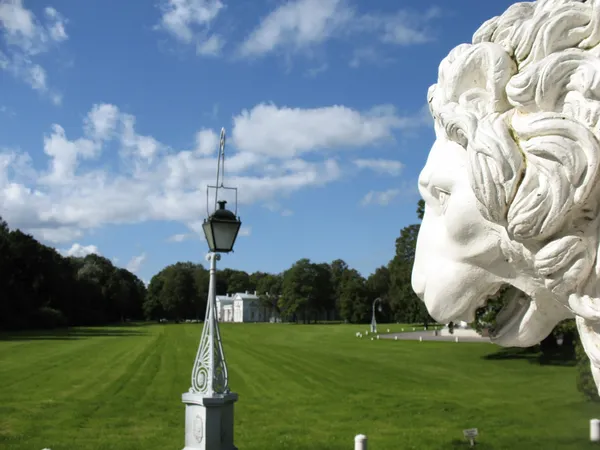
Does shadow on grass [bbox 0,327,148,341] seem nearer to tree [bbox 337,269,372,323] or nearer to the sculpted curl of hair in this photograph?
tree [bbox 337,269,372,323]

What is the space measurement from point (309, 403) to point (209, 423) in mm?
9820

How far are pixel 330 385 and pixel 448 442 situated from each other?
30.2 ft

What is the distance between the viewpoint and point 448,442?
36.8 ft

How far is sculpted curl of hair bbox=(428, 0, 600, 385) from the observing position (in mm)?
1288

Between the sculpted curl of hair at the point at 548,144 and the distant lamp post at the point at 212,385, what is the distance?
20.1 feet

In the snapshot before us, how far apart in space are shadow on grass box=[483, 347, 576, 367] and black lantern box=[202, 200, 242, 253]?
73.8 ft

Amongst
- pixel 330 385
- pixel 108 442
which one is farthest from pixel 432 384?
pixel 108 442

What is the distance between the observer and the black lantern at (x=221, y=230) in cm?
736

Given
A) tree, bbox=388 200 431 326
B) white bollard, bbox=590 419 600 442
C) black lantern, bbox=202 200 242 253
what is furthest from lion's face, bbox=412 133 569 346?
tree, bbox=388 200 431 326

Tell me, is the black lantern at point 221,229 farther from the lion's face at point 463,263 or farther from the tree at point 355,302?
the tree at point 355,302

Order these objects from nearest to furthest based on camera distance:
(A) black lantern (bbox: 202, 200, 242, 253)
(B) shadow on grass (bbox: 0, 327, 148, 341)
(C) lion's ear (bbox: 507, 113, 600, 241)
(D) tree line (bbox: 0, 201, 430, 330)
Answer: (C) lion's ear (bbox: 507, 113, 600, 241), (A) black lantern (bbox: 202, 200, 242, 253), (B) shadow on grass (bbox: 0, 327, 148, 341), (D) tree line (bbox: 0, 201, 430, 330)

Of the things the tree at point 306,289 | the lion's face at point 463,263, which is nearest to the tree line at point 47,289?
the tree at point 306,289

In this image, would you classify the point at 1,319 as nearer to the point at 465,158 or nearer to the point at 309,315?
the point at 309,315

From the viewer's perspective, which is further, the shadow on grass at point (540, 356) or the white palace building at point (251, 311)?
the white palace building at point (251, 311)
